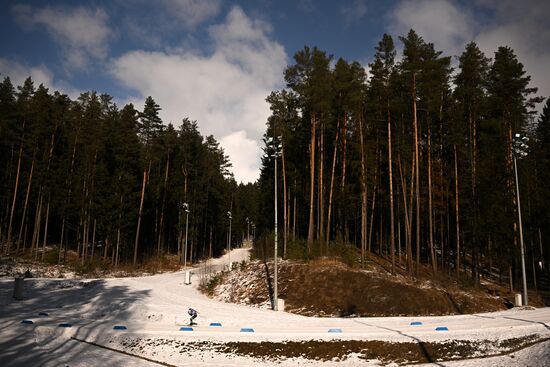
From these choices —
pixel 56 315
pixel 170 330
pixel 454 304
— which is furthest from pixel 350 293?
pixel 56 315

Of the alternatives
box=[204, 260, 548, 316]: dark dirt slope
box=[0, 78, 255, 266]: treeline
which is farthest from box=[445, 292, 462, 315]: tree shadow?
box=[0, 78, 255, 266]: treeline

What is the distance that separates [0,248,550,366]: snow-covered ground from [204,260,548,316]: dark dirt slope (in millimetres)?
1950

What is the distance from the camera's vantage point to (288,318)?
17594 millimetres

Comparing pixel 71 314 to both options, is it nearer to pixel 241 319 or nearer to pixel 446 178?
pixel 241 319

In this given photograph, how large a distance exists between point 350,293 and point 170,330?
11.4 meters

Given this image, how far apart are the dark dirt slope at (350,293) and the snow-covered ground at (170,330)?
6.40ft

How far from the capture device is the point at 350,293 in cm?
2130

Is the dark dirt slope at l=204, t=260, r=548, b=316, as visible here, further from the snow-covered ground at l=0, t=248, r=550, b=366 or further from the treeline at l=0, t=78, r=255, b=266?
the treeline at l=0, t=78, r=255, b=266

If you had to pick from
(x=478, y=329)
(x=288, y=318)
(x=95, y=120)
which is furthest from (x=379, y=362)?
(x=95, y=120)

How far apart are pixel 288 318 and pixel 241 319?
7.93ft

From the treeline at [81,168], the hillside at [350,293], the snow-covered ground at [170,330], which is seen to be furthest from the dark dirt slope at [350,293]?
the treeline at [81,168]

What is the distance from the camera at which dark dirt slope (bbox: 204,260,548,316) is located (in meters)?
19.8

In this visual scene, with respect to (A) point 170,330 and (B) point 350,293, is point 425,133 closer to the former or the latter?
(B) point 350,293

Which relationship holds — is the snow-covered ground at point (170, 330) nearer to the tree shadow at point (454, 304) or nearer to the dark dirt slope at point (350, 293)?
the dark dirt slope at point (350, 293)
